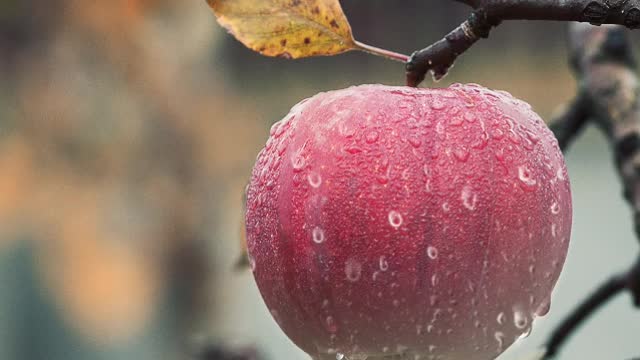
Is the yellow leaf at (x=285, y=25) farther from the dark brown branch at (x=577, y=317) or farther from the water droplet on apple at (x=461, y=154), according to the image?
the dark brown branch at (x=577, y=317)

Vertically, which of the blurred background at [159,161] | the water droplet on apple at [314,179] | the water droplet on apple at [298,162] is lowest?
the blurred background at [159,161]

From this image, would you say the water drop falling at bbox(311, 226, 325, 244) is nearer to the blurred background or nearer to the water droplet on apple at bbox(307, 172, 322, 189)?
the water droplet on apple at bbox(307, 172, 322, 189)

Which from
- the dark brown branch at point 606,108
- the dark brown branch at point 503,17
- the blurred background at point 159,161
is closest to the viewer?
the dark brown branch at point 503,17

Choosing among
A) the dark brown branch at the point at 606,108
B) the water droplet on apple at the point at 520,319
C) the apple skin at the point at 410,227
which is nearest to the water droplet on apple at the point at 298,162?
the apple skin at the point at 410,227

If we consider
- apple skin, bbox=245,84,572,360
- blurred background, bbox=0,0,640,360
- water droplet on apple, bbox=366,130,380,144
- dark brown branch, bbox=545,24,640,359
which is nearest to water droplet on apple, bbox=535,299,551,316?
apple skin, bbox=245,84,572,360

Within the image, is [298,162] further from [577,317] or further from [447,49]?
[577,317]

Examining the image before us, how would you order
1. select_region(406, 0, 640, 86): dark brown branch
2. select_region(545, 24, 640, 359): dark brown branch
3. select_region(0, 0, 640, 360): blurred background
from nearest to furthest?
select_region(406, 0, 640, 86): dark brown branch, select_region(545, 24, 640, 359): dark brown branch, select_region(0, 0, 640, 360): blurred background
